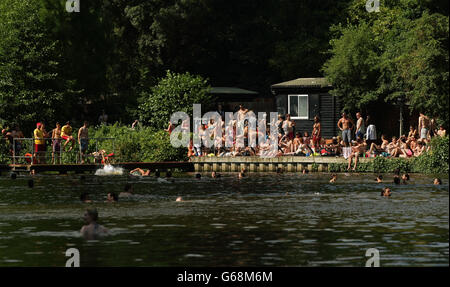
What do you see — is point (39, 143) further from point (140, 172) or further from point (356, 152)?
point (356, 152)

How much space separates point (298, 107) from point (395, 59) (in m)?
14.6

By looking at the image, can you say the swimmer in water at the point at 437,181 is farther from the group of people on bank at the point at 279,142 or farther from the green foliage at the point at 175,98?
the green foliage at the point at 175,98

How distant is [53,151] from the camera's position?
4647cm

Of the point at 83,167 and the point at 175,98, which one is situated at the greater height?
the point at 175,98

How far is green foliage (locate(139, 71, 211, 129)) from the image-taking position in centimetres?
5678

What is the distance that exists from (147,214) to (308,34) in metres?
45.5

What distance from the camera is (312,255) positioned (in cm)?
2036

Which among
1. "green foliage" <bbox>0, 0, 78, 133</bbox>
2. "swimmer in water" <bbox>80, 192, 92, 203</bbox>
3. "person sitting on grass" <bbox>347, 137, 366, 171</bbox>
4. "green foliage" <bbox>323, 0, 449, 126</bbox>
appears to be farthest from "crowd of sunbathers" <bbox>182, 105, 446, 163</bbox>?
"swimmer in water" <bbox>80, 192, 92, 203</bbox>

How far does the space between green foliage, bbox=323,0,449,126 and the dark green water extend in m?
6.32

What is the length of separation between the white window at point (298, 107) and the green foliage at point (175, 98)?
7.45m

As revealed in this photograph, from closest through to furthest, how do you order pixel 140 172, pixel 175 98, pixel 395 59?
pixel 140 172
pixel 395 59
pixel 175 98

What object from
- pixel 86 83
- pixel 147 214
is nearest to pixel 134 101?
pixel 86 83

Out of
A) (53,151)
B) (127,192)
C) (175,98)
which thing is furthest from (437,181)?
(175,98)

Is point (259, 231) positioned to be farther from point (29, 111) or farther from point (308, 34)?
point (308, 34)
